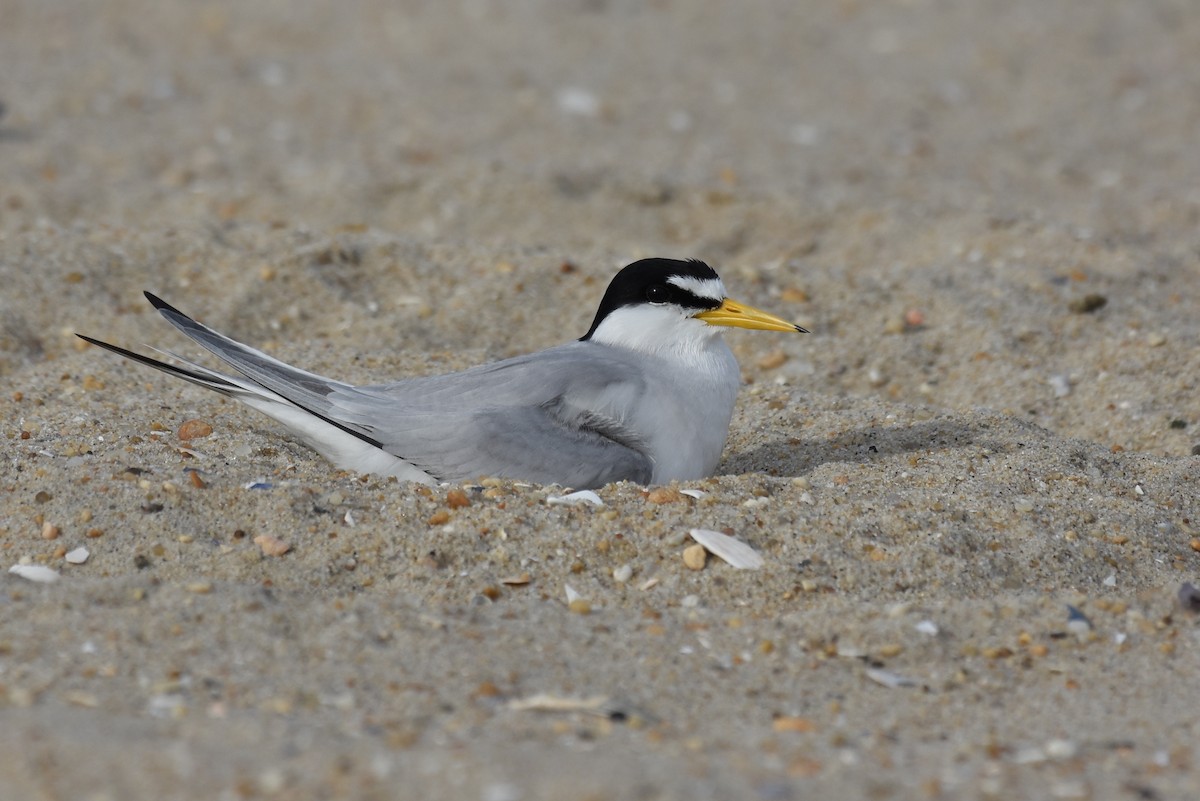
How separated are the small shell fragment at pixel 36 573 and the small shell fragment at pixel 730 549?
5.50 feet

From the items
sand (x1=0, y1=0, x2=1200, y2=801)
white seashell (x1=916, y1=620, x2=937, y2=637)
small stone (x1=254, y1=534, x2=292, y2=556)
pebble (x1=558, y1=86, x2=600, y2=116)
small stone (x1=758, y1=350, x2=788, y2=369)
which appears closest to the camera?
sand (x1=0, y1=0, x2=1200, y2=801)

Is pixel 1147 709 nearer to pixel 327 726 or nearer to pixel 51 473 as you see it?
pixel 327 726

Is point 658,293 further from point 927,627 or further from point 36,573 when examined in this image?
point 36,573

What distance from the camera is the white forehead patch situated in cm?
486

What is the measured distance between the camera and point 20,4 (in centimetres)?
1156

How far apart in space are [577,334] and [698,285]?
1473 millimetres

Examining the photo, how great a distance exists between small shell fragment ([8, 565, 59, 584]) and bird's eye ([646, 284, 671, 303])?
2038 mm

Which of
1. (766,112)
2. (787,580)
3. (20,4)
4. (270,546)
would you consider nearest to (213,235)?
(270,546)

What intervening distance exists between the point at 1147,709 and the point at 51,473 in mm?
2990

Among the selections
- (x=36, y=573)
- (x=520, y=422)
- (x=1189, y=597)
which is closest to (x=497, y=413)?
(x=520, y=422)

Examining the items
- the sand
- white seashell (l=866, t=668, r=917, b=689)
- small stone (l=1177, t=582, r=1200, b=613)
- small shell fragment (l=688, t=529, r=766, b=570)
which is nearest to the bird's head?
the sand

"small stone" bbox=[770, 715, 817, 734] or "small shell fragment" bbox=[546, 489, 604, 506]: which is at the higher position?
"small stone" bbox=[770, 715, 817, 734]

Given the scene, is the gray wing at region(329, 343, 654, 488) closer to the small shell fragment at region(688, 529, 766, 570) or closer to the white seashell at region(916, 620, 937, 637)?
the small shell fragment at region(688, 529, 766, 570)

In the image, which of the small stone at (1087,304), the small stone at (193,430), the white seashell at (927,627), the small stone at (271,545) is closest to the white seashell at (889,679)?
the white seashell at (927,627)
